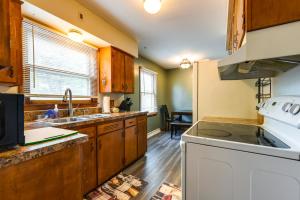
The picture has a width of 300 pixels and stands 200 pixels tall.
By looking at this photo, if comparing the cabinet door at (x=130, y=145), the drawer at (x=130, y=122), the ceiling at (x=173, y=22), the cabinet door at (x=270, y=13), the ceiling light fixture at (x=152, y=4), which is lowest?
the cabinet door at (x=130, y=145)

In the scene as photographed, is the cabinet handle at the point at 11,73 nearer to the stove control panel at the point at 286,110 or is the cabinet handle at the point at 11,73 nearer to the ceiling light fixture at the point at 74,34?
the ceiling light fixture at the point at 74,34

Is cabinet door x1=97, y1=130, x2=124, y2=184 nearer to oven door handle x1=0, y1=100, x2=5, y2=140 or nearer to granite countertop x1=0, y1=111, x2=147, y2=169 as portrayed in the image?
granite countertop x1=0, y1=111, x2=147, y2=169

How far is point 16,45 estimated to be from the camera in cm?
140

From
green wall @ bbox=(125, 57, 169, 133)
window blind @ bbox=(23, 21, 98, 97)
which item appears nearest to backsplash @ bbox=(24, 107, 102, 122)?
window blind @ bbox=(23, 21, 98, 97)

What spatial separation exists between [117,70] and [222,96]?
1797 mm

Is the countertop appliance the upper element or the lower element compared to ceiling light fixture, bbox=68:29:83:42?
lower

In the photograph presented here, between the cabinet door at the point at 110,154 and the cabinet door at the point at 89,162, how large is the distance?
0.26 ft

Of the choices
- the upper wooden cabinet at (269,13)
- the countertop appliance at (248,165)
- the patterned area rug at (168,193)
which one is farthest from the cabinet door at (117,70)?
the upper wooden cabinet at (269,13)

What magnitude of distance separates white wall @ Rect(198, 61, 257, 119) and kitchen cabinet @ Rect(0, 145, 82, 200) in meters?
1.87

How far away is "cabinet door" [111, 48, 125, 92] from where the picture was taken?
2.72 metres

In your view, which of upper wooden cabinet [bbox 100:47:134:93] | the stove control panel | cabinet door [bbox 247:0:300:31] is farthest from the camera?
upper wooden cabinet [bbox 100:47:134:93]

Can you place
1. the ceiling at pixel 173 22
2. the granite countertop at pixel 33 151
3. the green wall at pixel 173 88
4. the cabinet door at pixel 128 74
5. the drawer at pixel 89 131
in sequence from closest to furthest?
the granite countertop at pixel 33 151 < the drawer at pixel 89 131 < the ceiling at pixel 173 22 < the cabinet door at pixel 128 74 < the green wall at pixel 173 88

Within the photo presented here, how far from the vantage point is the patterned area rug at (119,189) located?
180 centimetres

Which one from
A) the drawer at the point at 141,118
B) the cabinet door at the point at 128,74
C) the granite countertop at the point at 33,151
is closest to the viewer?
the granite countertop at the point at 33,151
